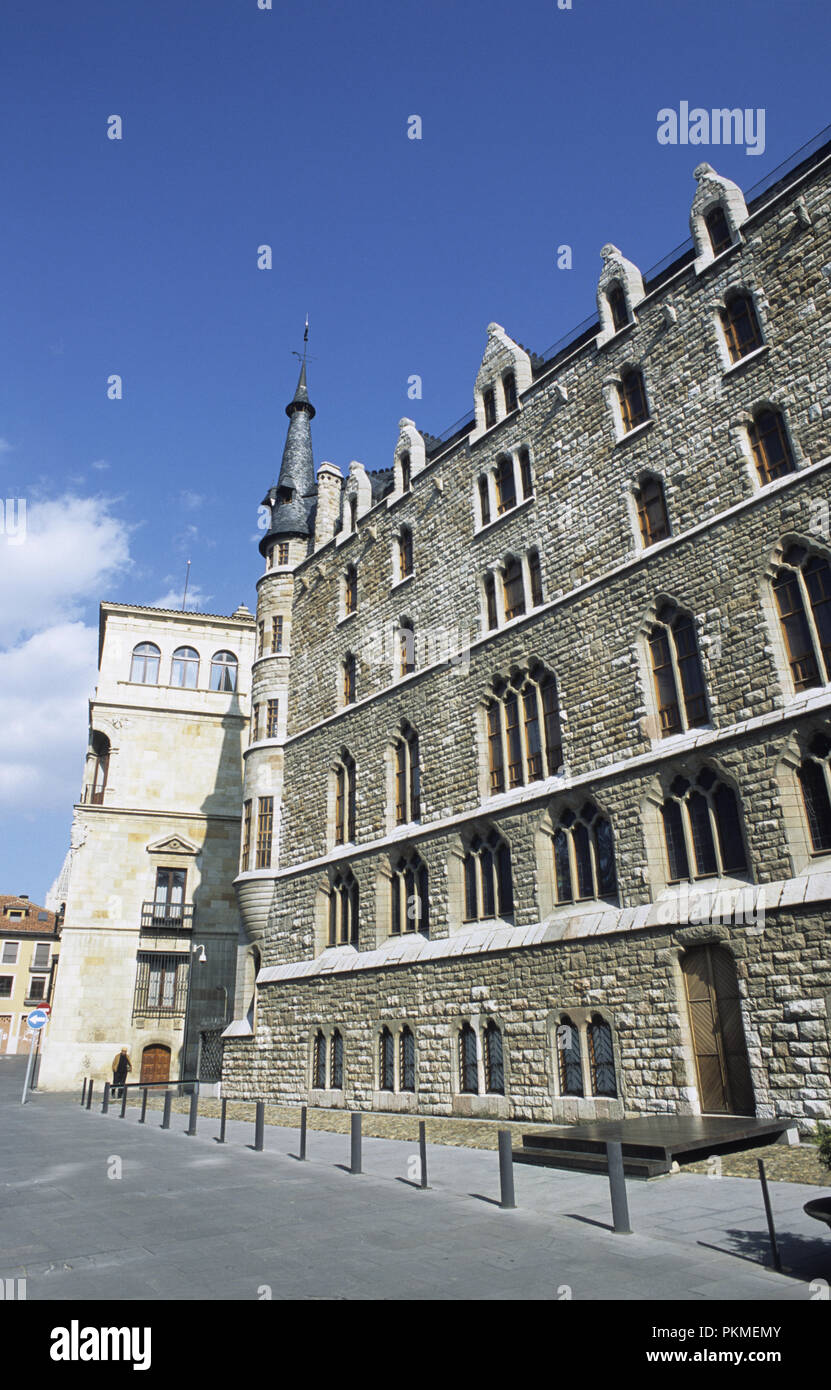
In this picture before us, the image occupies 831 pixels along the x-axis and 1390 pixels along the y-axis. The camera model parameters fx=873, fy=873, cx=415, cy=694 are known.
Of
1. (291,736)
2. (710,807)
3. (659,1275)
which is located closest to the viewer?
(659,1275)

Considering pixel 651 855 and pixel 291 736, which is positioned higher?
pixel 291 736

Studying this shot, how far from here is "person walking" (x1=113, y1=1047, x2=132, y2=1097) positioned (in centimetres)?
2960

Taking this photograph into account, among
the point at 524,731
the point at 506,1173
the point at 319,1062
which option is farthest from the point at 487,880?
the point at 506,1173

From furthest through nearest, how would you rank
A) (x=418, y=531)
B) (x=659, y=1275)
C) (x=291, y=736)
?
(x=291, y=736) < (x=418, y=531) < (x=659, y=1275)

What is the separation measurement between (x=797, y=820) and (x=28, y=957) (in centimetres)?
5961

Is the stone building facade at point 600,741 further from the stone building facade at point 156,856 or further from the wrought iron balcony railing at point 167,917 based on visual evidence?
the wrought iron balcony railing at point 167,917

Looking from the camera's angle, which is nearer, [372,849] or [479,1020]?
[479,1020]

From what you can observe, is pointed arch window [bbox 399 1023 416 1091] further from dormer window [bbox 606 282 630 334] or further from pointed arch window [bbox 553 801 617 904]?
dormer window [bbox 606 282 630 334]

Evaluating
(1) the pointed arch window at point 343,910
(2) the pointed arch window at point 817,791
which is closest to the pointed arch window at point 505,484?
(2) the pointed arch window at point 817,791

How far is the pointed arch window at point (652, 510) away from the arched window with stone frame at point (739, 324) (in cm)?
257

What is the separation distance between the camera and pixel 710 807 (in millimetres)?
14539

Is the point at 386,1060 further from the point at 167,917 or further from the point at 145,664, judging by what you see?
the point at 145,664
